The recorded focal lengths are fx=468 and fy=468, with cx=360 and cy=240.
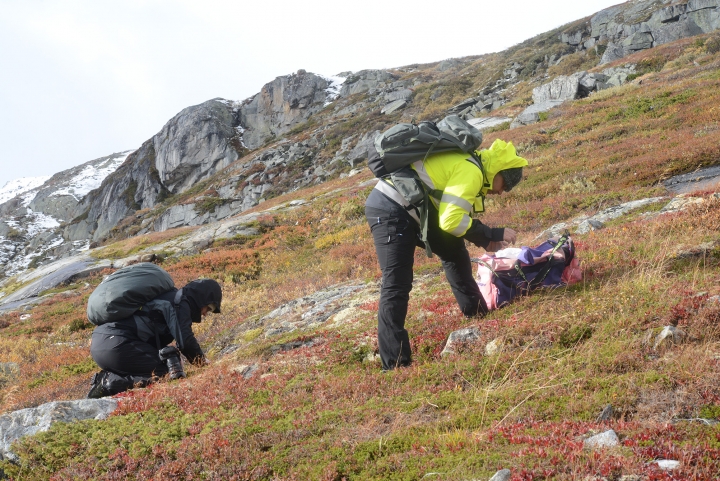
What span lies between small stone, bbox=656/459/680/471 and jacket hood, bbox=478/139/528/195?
10.3ft

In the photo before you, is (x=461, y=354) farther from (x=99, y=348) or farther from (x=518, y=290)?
(x=99, y=348)

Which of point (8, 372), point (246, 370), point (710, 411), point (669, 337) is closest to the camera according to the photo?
point (710, 411)

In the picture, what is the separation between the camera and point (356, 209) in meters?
20.7

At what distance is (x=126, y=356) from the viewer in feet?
20.1

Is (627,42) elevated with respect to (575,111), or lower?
elevated

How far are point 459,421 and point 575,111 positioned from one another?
79.4ft

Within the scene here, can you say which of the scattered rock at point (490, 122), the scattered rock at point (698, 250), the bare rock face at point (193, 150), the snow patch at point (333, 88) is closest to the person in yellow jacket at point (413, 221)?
the scattered rock at point (698, 250)

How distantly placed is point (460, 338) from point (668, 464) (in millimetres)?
2788

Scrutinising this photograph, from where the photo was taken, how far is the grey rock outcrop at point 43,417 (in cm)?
447

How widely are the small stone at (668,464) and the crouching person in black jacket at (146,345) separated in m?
5.37

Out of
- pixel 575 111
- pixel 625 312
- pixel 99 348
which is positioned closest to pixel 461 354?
pixel 625 312

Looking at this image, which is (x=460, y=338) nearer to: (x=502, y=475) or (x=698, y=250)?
(x=502, y=475)

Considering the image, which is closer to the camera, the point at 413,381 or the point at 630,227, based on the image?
the point at 413,381

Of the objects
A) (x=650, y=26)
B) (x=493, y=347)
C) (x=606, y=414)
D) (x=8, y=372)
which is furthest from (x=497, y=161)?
(x=650, y=26)
